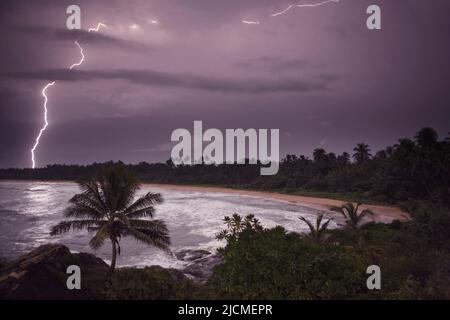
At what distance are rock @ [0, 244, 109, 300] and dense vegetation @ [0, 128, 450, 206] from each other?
4307 centimetres

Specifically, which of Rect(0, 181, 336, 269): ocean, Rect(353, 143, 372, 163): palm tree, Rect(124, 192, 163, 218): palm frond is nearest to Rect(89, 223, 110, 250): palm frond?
Rect(124, 192, 163, 218): palm frond

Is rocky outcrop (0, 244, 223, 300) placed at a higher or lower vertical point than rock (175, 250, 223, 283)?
higher

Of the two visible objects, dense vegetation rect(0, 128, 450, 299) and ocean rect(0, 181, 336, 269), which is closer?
dense vegetation rect(0, 128, 450, 299)

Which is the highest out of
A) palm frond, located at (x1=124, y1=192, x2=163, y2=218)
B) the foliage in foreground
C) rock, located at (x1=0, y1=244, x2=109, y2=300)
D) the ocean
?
palm frond, located at (x1=124, y1=192, x2=163, y2=218)

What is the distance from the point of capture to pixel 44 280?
55.0 ft

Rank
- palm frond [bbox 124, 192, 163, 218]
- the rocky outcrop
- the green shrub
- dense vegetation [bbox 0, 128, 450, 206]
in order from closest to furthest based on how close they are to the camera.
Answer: the green shrub, the rocky outcrop, palm frond [bbox 124, 192, 163, 218], dense vegetation [bbox 0, 128, 450, 206]

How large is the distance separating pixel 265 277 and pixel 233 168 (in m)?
107

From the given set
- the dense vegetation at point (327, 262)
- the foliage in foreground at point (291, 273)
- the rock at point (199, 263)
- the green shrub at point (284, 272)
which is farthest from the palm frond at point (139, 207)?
the green shrub at point (284, 272)

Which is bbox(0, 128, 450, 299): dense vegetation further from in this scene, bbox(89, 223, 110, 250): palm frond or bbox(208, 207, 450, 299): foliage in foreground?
bbox(89, 223, 110, 250): palm frond

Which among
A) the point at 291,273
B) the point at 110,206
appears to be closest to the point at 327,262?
the point at 291,273

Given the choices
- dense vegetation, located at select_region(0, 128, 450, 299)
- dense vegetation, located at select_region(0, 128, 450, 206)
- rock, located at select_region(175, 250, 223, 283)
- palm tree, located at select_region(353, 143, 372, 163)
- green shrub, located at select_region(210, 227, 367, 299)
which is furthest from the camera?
palm tree, located at select_region(353, 143, 372, 163)

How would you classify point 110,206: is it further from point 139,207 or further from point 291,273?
point 291,273

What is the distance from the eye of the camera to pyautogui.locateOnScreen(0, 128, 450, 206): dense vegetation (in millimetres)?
53719
